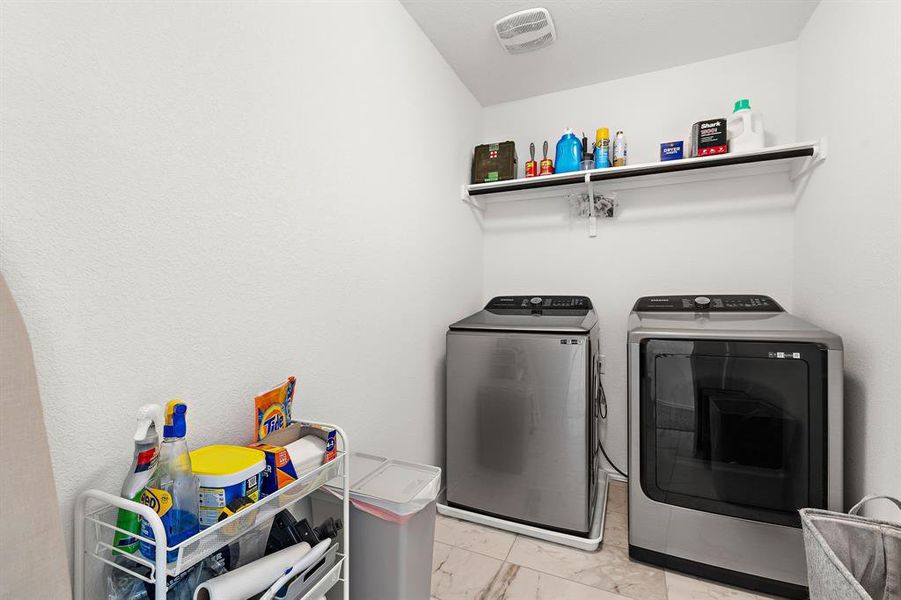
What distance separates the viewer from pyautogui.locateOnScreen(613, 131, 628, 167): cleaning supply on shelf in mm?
2105

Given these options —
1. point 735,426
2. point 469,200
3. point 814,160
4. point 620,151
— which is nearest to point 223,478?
point 735,426

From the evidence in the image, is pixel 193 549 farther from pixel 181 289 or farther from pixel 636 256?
pixel 636 256

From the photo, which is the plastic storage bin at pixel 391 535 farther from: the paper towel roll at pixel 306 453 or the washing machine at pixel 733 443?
the washing machine at pixel 733 443

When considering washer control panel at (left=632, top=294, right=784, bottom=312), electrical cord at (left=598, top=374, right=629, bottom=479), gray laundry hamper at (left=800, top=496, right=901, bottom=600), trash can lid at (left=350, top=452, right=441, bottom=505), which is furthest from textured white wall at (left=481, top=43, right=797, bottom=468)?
trash can lid at (left=350, top=452, right=441, bottom=505)

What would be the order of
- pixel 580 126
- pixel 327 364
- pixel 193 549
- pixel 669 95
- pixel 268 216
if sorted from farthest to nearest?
pixel 580 126 → pixel 669 95 → pixel 327 364 → pixel 268 216 → pixel 193 549

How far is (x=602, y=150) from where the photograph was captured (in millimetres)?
2113

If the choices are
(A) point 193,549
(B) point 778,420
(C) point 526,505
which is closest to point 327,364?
(A) point 193,549

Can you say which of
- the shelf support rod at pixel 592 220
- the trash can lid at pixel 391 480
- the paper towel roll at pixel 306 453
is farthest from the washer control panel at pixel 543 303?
the paper towel roll at pixel 306 453

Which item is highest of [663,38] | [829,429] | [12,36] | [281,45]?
[663,38]

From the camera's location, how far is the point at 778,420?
4.68 ft

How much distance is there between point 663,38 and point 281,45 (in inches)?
72.4

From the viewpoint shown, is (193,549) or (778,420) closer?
(193,549)

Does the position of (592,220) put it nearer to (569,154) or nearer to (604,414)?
(569,154)

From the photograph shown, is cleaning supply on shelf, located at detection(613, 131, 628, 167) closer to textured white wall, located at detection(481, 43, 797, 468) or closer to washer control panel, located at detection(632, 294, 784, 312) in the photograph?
textured white wall, located at detection(481, 43, 797, 468)
